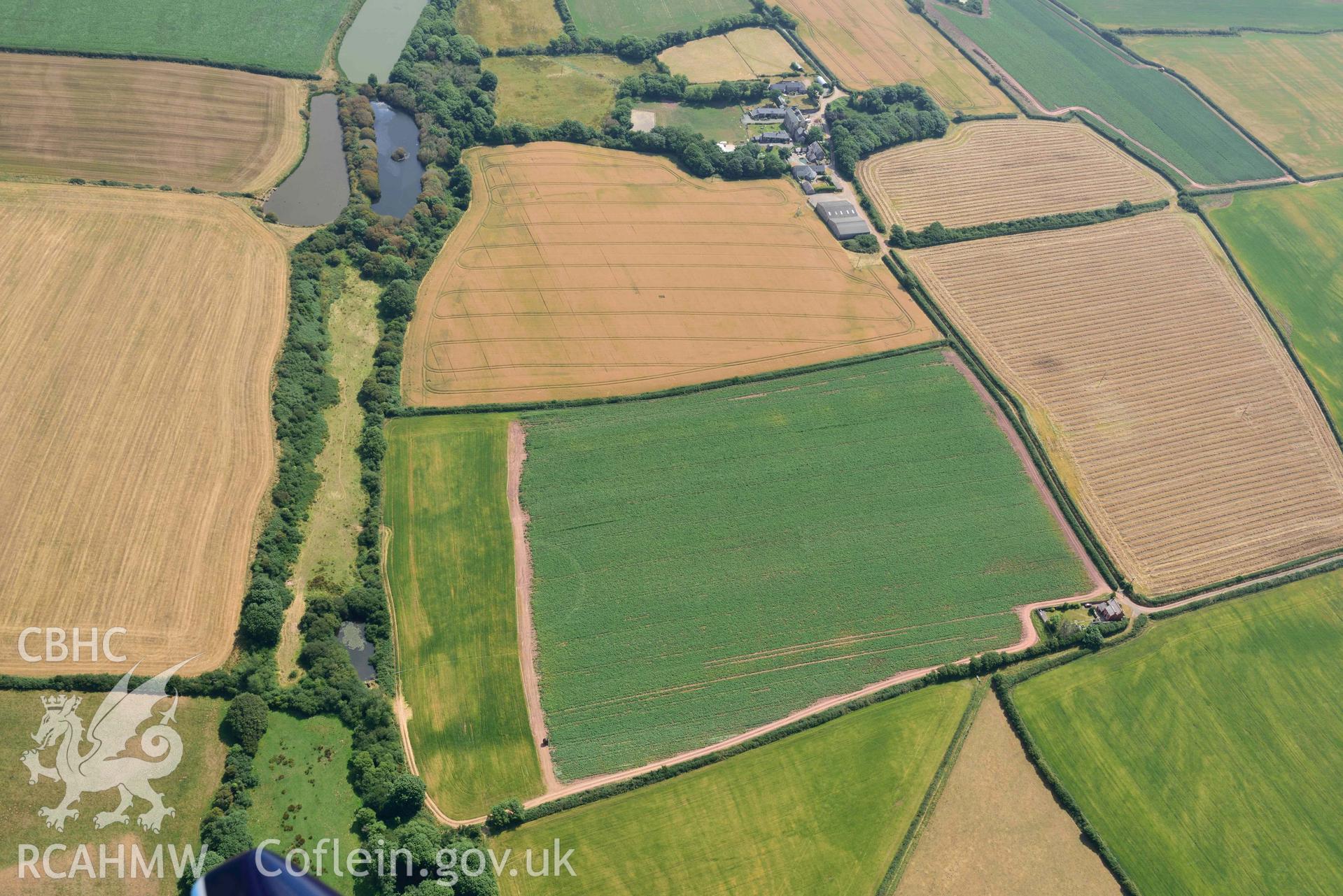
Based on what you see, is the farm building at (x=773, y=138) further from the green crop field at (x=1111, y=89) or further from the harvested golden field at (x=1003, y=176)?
the green crop field at (x=1111, y=89)

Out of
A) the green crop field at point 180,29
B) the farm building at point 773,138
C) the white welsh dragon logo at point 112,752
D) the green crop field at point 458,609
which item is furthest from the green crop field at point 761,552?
the green crop field at point 180,29

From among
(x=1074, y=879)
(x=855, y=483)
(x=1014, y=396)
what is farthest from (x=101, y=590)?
(x=1014, y=396)

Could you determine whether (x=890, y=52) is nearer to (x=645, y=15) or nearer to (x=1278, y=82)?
(x=645, y=15)

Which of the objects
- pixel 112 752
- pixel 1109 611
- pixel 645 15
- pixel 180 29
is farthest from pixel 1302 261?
pixel 180 29

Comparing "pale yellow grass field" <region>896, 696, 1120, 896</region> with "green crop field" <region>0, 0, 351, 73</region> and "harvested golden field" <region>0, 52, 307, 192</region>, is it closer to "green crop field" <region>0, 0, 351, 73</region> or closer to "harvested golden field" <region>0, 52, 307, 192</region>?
"harvested golden field" <region>0, 52, 307, 192</region>

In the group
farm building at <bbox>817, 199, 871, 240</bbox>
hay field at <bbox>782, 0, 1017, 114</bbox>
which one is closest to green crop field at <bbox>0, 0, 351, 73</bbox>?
farm building at <bbox>817, 199, 871, 240</bbox>

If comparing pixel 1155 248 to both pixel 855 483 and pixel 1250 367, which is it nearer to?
pixel 1250 367
